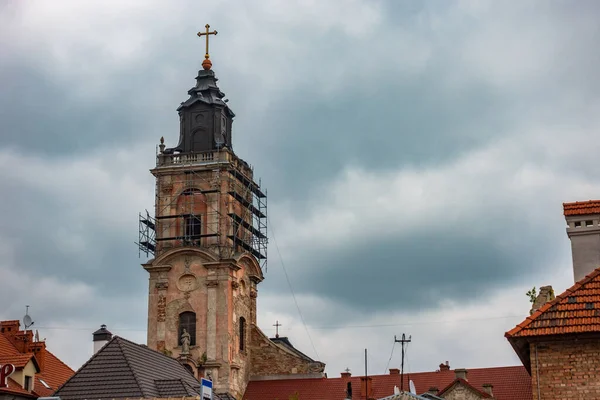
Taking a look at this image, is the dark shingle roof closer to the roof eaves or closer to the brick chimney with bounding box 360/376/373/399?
the roof eaves

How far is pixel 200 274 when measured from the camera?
228 ft

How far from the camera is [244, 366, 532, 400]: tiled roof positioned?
6391 centimetres

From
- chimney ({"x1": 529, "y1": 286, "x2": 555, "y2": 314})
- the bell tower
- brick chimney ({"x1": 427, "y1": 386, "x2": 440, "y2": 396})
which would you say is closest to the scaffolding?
the bell tower

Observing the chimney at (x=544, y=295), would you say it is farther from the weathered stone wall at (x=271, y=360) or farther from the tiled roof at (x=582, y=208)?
the weathered stone wall at (x=271, y=360)

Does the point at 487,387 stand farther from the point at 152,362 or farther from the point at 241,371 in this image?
the point at 152,362

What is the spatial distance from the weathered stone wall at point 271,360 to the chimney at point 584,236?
43.6 m

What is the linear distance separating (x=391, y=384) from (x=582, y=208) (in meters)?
38.9

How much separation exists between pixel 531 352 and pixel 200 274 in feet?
146

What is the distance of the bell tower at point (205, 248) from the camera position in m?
68.2

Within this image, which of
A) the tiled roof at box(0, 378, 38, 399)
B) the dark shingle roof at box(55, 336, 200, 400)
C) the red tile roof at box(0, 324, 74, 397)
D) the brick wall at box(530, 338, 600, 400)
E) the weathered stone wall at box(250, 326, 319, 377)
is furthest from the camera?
the weathered stone wall at box(250, 326, 319, 377)

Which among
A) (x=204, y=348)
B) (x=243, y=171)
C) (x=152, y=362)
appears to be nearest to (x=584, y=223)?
(x=152, y=362)

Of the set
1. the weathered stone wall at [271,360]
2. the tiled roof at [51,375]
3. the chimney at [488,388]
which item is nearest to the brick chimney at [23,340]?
the tiled roof at [51,375]

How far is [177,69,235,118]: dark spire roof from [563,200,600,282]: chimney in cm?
4614

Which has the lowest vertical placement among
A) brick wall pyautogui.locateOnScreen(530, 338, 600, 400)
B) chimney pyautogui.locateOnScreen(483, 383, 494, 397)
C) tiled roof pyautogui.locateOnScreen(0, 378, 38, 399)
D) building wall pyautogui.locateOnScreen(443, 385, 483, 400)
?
brick wall pyautogui.locateOnScreen(530, 338, 600, 400)
